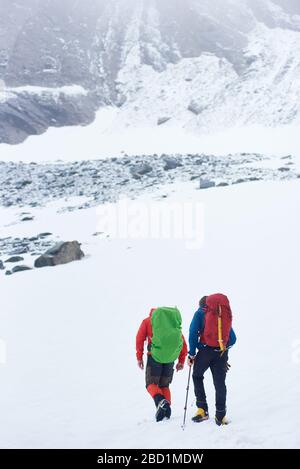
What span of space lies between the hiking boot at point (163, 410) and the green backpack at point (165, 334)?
51cm

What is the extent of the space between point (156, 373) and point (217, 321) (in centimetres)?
110

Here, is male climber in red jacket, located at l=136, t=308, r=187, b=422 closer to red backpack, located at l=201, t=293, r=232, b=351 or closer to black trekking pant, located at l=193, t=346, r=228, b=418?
black trekking pant, located at l=193, t=346, r=228, b=418

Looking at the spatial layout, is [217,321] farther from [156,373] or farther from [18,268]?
[18,268]

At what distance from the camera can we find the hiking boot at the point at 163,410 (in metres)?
6.58

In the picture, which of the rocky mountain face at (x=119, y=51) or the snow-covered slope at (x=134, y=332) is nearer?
the snow-covered slope at (x=134, y=332)

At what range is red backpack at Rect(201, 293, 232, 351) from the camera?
20.3 ft

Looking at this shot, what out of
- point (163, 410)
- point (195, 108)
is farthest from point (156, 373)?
point (195, 108)

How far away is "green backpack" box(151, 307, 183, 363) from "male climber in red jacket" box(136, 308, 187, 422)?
105 millimetres

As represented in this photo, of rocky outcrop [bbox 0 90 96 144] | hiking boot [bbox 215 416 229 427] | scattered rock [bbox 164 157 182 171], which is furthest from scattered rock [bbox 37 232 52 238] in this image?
rocky outcrop [bbox 0 90 96 144]

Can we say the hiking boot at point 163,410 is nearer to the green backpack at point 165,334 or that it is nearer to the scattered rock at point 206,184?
the green backpack at point 165,334

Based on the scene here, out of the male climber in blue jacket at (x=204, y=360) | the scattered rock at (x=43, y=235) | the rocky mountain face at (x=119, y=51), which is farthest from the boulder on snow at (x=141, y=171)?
the male climber in blue jacket at (x=204, y=360)

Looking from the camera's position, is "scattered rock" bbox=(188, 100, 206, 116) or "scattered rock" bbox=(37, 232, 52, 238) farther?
"scattered rock" bbox=(188, 100, 206, 116)
